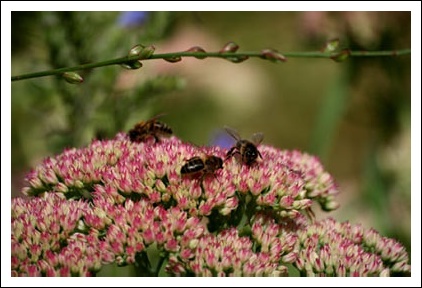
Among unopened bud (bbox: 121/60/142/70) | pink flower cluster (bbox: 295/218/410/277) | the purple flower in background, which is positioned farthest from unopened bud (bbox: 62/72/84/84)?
the purple flower in background

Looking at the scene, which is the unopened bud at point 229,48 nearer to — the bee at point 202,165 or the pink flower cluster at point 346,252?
the bee at point 202,165

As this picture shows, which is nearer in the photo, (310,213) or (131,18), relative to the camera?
(310,213)

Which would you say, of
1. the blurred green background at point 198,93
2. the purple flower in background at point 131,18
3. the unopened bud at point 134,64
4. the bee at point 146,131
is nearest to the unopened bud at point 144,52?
the unopened bud at point 134,64

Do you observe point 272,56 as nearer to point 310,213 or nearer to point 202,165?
point 202,165

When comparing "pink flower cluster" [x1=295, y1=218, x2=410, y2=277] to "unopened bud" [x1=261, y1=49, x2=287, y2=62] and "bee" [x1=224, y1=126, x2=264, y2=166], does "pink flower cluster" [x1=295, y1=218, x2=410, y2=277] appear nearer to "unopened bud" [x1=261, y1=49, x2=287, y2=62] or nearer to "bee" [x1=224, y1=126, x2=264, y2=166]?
"bee" [x1=224, y1=126, x2=264, y2=166]

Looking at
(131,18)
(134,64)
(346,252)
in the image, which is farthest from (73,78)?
(131,18)

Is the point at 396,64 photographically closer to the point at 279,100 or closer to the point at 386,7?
the point at 386,7
